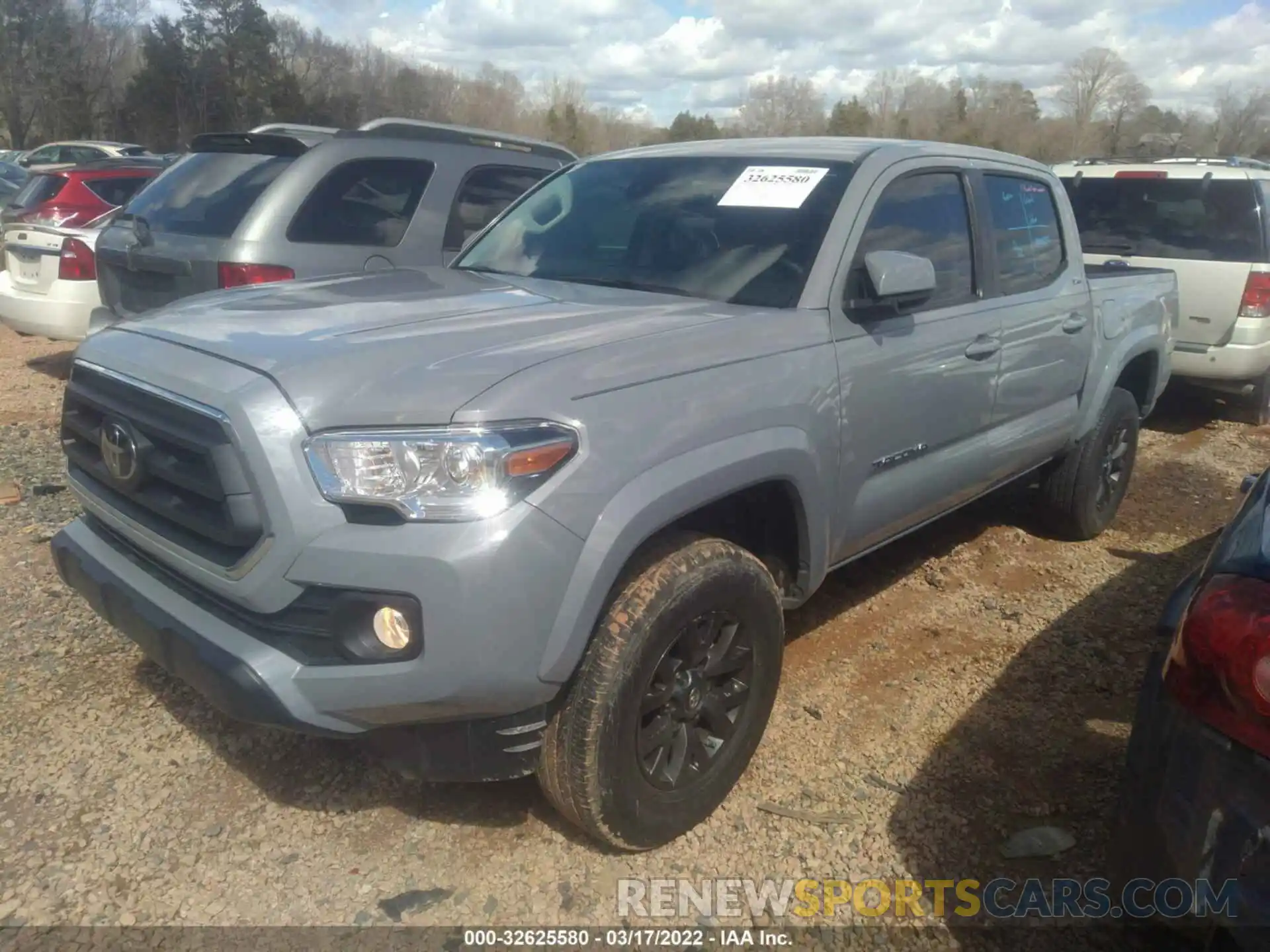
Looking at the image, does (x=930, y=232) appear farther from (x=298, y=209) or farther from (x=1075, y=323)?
(x=298, y=209)

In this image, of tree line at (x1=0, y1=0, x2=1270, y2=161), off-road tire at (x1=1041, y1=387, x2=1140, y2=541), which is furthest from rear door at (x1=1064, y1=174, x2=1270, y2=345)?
tree line at (x1=0, y1=0, x2=1270, y2=161)

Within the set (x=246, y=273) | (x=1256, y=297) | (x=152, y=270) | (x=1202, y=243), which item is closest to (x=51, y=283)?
(x=152, y=270)

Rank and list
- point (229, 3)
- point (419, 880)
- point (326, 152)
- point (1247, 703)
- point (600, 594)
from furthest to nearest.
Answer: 1. point (229, 3)
2. point (326, 152)
3. point (419, 880)
4. point (600, 594)
5. point (1247, 703)

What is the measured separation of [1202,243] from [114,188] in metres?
8.92

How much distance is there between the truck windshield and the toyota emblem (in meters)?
1.52

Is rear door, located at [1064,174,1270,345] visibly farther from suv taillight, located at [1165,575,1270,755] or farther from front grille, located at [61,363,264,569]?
front grille, located at [61,363,264,569]

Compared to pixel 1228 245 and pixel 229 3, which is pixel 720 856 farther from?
pixel 229 3

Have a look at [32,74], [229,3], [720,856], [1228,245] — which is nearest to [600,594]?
[720,856]

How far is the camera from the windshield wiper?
3232 mm

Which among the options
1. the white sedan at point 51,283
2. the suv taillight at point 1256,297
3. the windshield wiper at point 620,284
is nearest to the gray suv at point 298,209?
the white sedan at point 51,283

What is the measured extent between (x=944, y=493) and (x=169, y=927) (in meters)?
2.85

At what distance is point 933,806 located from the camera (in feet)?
9.82

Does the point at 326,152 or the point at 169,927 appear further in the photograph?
the point at 326,152

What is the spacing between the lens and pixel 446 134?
5.71 metres
